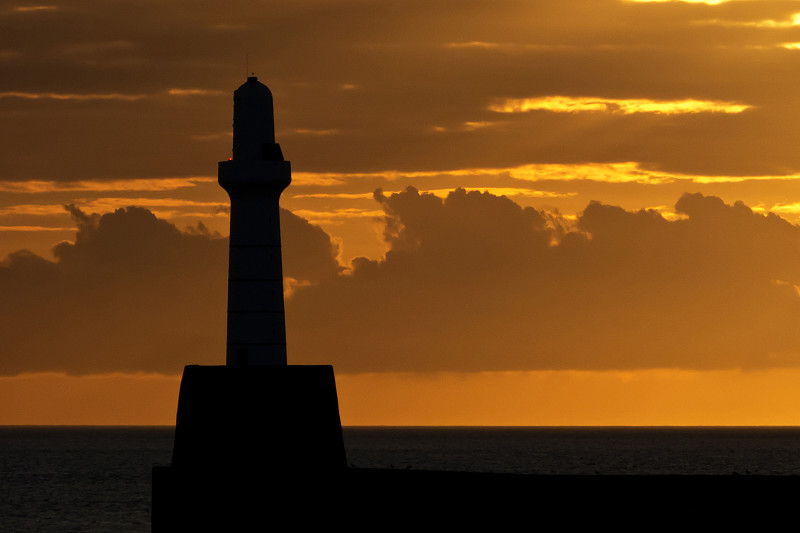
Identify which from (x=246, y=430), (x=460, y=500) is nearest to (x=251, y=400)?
(x=246, y=430)

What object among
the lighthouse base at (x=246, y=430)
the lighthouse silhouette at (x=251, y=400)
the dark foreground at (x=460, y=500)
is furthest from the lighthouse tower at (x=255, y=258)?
the dark foreground at (x=460, y=500)

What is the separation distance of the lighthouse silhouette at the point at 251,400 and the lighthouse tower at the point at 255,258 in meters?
0.02

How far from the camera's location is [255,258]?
1299 inches

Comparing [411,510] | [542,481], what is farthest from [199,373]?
[542,481]

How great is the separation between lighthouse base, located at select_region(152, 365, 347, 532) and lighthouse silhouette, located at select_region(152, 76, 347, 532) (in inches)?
0.9

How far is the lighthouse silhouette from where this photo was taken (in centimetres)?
3047

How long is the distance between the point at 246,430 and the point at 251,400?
26.6 inches

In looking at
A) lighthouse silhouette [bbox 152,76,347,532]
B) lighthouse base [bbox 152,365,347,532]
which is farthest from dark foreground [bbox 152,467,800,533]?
lighthouse base [bbox 152,365,347,532]

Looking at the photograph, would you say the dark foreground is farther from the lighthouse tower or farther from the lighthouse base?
the lighthouse tower

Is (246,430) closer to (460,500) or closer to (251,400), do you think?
(251,400)

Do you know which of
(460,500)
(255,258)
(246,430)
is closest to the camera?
(460,500)

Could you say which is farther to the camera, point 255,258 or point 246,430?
point 255,258

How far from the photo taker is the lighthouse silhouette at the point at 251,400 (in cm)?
3047

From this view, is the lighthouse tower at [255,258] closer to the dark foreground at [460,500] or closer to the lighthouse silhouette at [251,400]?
the lighthouse silhouette at [251,400]
